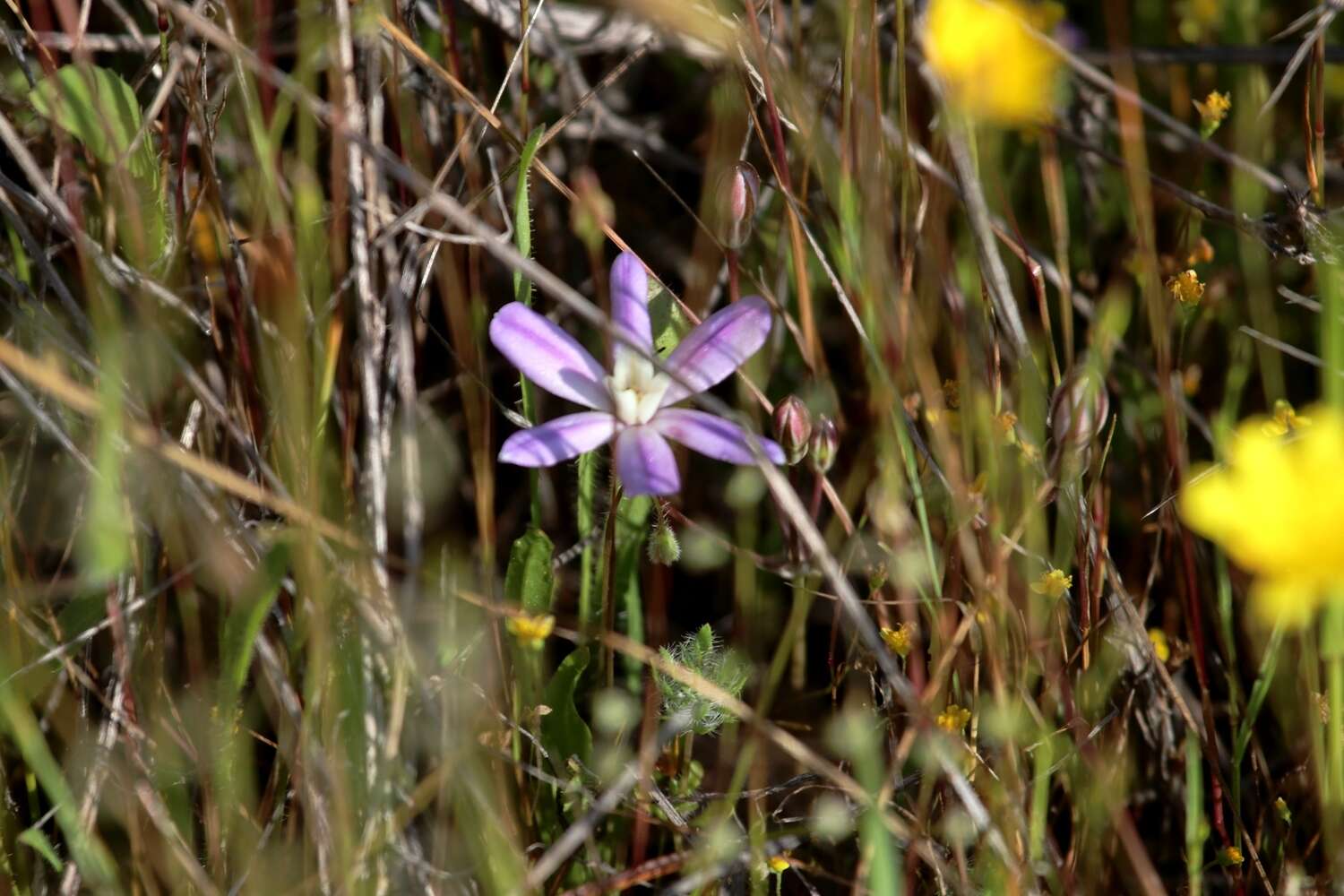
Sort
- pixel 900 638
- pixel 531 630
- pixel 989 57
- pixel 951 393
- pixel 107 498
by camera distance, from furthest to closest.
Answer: pixel 989 57 < pixel 951 393 < pixel 900 638 < pixel 531 630 < pixel 107 498

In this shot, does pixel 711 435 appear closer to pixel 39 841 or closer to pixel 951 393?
pixel 951 393

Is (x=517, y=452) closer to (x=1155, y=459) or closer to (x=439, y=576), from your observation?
(x=439, y=576)

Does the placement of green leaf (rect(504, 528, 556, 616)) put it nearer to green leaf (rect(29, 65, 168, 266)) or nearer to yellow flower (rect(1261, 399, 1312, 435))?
green leaf (rect(29, 65, 168, 266))

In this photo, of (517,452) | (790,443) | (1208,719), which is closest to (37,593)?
(517,452)

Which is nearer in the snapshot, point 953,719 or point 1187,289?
point 953,719

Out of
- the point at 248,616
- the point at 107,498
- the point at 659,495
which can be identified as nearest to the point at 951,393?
the point at 659,495

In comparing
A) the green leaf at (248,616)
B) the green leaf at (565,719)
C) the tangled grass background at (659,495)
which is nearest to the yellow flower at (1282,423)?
the tangled grass background at (659,495)
